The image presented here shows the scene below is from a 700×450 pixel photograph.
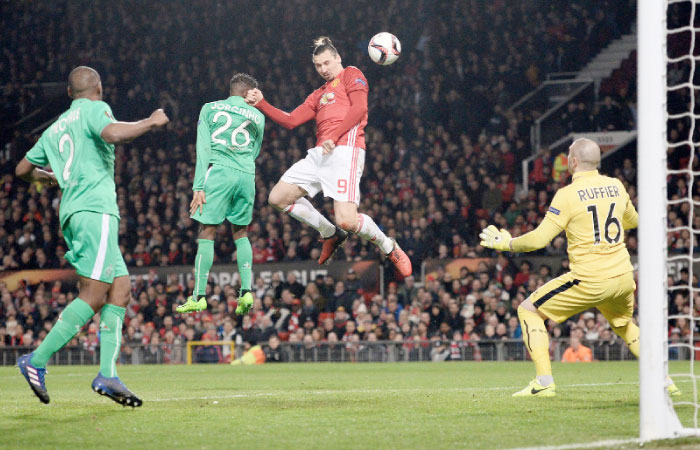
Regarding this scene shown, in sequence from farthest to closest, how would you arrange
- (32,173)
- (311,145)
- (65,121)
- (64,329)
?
(311,145) → (32,173) → (65,121) → (64,329)

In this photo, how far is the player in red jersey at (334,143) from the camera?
934 centimetres

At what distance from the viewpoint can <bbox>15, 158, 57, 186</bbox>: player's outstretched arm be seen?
704cm

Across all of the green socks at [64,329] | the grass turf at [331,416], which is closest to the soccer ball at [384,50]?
the grass turf at [331,416]

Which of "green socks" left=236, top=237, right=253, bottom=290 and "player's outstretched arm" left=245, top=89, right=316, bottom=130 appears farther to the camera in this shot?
"green socks" left=236, top=237, right=253, bottom=290

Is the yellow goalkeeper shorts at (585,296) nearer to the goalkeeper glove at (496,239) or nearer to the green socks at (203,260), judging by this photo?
the goalkeeper glove at (496,239)

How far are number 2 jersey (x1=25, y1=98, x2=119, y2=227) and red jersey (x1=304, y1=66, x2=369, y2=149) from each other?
3.11m

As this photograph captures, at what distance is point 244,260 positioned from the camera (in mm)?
10258

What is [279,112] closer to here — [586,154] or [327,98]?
[327,98]

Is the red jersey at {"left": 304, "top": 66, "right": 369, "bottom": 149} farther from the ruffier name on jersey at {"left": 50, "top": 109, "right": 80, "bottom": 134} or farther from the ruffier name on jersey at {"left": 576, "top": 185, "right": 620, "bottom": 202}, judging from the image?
the ruffier name on jersey at {"left": 50, "top": 109, "right": 80, "bottom": 134}

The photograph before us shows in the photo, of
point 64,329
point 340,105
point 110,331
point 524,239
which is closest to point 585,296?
point 524,239

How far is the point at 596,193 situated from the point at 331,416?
9.32 feet

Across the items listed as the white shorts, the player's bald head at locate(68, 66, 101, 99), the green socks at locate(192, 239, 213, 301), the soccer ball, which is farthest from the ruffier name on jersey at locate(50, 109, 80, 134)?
the soccer ball

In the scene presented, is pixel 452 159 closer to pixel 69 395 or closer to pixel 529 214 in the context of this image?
pixel 529 214

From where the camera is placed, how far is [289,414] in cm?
667
